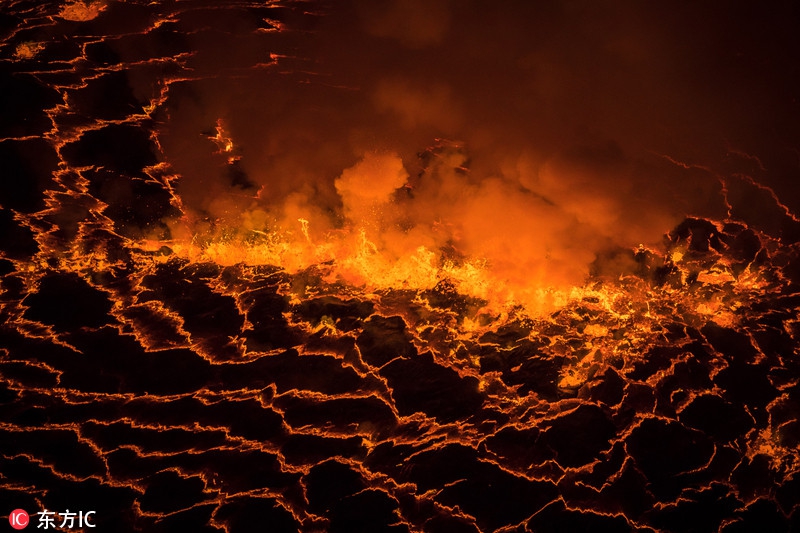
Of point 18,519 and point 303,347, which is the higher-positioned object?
point 303,347

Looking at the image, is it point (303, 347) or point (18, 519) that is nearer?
point (18, 519)

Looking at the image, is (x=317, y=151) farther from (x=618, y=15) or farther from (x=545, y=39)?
(x=618, y=15)

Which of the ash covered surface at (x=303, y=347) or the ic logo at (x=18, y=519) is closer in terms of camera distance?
the ic logo at (x=18, y=519)

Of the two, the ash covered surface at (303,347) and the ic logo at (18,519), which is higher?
the ash covered surface at (303,347)
